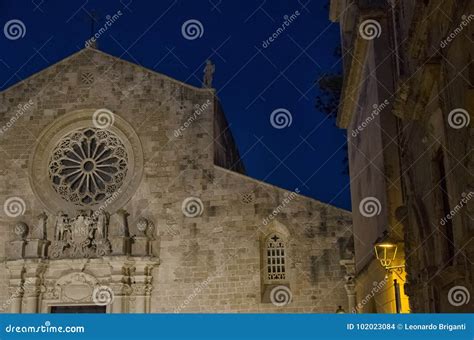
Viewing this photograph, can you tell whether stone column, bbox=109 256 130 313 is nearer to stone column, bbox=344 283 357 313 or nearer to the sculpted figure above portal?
the sculpted figure above portal

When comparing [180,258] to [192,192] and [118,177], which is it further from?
[118,177]

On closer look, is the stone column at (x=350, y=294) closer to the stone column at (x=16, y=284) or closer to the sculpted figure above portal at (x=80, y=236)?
the sculpted figure above portal at (x=80, y=236)

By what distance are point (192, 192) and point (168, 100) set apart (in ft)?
9.00

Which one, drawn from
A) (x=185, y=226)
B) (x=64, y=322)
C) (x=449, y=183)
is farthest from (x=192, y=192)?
(x=64, y=322)

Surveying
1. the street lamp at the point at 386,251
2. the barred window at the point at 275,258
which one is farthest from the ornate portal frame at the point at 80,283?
the street lamp at the point at 386,251

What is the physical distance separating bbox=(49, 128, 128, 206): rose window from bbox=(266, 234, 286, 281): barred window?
175 inches

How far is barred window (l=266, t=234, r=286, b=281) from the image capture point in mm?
17266

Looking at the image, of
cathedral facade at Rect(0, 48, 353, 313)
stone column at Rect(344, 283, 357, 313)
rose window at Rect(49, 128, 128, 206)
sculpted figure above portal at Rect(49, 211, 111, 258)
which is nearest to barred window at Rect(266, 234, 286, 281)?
cathedral facade at Rect(0, 48, 353, 313)

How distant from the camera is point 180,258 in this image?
17422 millimetres

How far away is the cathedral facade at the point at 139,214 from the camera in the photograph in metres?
17.1

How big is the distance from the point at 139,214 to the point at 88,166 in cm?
214

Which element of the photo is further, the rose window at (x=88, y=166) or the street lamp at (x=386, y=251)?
the rose window at (x=88, y=166)

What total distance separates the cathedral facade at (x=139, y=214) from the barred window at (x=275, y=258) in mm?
36

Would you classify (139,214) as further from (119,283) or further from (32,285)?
(32,285)
